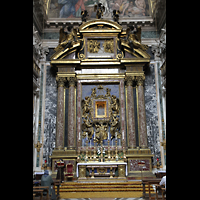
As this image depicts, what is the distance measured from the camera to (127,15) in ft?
54.0

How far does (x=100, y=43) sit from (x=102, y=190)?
9033 millimetres

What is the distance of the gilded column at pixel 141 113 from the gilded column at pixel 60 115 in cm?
440

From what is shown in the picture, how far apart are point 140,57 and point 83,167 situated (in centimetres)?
719

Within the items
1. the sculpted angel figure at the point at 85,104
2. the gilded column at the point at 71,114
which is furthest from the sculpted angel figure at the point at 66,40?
the sculpted angel figure at the point at 85,104

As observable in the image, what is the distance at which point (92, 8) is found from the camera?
1673 centimetres

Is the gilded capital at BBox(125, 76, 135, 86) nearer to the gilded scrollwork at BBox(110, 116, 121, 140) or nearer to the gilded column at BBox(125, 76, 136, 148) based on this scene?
the gilded column at BBox(125, 76, 136, 148)

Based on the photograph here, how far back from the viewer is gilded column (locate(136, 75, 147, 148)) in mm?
13266

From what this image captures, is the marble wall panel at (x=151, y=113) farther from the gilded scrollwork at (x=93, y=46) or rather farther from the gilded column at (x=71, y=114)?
the gilded column at (x=71, y=114)

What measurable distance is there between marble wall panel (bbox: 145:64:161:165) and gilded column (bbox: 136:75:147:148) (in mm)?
868

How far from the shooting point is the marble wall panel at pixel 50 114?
1387 cm

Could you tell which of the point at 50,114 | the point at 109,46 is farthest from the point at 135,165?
the point at 109,46

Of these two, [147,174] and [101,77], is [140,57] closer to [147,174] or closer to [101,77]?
[101,77]
